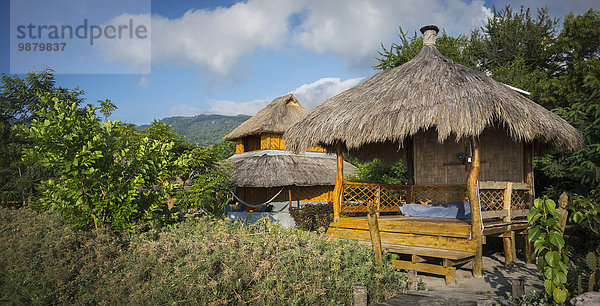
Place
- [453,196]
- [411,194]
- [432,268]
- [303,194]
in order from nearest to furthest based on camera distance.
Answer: [432,268], [453,196], [411,194], [303,194]

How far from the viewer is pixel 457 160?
9.09 m

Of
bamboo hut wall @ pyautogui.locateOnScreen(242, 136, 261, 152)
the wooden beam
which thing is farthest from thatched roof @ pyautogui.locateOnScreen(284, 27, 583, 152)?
bamboo hut wall @ pyautogui.locateOnScreen(242, 136, 261, 152)

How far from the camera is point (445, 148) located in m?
9.30

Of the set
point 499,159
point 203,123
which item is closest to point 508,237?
point 499,159

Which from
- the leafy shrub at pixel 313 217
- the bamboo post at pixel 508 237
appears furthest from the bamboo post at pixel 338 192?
the leafy shrub at pixel 313 217

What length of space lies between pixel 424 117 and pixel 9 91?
20.3m

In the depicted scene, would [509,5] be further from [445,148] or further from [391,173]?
[445,148]

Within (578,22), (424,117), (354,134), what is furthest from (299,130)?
(578,22)

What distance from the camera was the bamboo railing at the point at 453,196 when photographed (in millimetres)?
7148

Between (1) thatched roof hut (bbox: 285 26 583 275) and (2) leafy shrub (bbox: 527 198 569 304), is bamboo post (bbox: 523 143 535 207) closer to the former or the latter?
(1) thatched roof hut (bbox: 285 26 583 275)

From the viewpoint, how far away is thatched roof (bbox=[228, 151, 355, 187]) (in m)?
15.8

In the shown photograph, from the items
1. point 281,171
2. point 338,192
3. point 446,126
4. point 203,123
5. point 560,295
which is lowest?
point 560,295

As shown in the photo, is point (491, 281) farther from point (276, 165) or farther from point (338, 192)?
point (276, 165)

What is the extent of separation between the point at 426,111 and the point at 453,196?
3.33m
